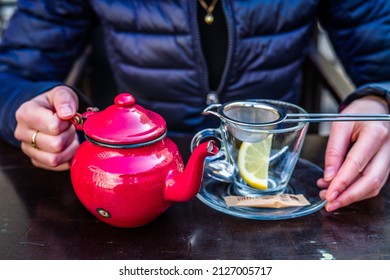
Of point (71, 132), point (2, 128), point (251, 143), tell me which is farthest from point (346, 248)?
point (2, 128)

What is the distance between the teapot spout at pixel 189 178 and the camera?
53 cm

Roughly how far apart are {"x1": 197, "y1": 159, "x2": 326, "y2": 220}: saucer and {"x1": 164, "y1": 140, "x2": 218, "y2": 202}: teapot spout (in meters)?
0.09

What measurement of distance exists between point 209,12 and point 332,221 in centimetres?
62

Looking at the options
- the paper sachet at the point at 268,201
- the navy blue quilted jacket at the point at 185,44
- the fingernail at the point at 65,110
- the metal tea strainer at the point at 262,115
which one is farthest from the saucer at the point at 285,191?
the navy blue quilted jacket at the point at 185,44

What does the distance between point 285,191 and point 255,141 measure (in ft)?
0.37

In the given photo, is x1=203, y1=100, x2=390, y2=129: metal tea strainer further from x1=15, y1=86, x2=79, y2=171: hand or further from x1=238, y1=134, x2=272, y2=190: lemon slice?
x1=15, y1=86, x2=79, y2=171: hand

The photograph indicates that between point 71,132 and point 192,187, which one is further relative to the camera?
point 71,132

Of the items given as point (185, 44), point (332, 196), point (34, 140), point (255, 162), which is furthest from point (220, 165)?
point (185, 44)

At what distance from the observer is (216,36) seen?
1077 mm

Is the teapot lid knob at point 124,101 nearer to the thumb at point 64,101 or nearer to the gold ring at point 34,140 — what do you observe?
the thumb at point 64,101

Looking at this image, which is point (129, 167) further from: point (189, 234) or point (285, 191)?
point (285, 191)

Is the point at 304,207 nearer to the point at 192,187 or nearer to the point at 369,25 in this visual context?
the point at 192,187

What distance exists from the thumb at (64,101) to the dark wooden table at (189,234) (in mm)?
126

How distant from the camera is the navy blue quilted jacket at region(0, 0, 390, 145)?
1.01 metres
